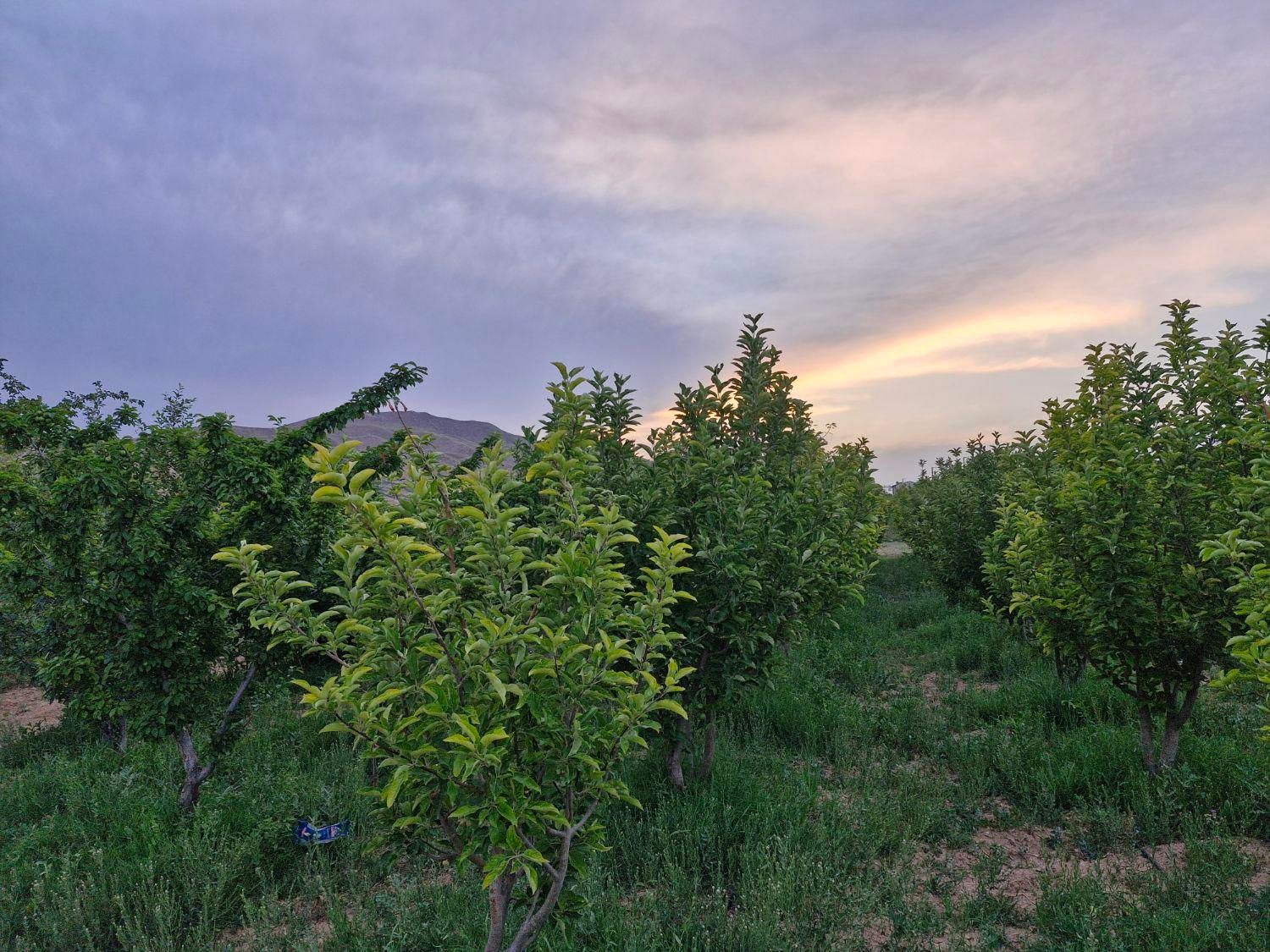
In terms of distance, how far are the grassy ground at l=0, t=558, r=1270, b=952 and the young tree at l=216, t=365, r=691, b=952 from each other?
0.47 m

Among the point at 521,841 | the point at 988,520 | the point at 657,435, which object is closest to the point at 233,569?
the point at 657,435

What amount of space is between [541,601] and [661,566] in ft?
1.98

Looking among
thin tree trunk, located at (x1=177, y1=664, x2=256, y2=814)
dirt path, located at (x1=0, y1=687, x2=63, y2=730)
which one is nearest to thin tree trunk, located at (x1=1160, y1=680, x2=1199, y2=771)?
thin tree trunk, located at (x1=177, y1=664, x2=256, y2=814)

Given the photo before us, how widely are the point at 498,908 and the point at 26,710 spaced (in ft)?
43.8

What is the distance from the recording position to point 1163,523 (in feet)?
18.6

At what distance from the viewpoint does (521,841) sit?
281 cm

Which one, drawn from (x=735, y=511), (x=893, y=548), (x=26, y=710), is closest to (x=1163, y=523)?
(x=735, y=511)

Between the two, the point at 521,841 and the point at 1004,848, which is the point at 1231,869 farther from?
the point at 521,841

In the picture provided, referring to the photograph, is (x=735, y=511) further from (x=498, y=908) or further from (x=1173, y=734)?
(x=1173, y=734)

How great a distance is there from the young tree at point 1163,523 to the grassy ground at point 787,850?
109 centimetres

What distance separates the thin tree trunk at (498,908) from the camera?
3100mm

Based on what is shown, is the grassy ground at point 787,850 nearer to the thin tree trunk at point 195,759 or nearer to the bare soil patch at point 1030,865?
the bare soil patch at point 1030,865

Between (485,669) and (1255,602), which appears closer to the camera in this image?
(485,669)

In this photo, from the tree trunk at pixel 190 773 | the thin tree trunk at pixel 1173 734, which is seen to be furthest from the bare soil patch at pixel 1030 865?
the tree trunk at pixel 190 773
